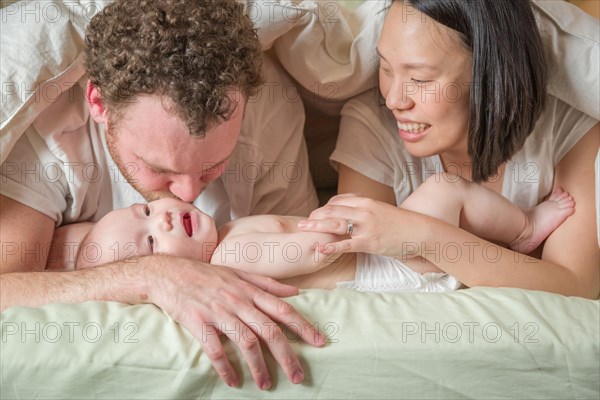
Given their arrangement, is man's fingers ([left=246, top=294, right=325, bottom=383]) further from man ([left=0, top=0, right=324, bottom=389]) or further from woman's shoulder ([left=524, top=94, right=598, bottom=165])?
woman's shoulder ([left=524, top=94, right=598, bottom=165])

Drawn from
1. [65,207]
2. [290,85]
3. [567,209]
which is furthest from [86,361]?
[567,209]

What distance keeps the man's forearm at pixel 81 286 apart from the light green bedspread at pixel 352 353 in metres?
0.04

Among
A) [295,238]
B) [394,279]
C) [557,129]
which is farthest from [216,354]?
[557,129]

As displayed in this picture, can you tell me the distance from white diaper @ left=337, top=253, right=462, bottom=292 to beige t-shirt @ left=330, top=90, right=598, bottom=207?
265 millimetres

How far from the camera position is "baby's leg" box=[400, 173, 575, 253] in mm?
1352

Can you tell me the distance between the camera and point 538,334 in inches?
42.9

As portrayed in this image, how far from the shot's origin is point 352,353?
1.05 metres

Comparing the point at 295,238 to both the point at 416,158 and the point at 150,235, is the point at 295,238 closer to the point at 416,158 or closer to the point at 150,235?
the point at 150,235

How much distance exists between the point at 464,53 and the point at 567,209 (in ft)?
1.20

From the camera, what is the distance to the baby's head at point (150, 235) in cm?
128

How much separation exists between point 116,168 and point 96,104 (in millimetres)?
196

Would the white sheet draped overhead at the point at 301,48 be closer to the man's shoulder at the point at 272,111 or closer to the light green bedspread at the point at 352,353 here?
the man's shoulder at the point at 272,111

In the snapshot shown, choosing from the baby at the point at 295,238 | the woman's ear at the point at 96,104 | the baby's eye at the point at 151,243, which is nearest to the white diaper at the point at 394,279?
the baby at the point at 295,238

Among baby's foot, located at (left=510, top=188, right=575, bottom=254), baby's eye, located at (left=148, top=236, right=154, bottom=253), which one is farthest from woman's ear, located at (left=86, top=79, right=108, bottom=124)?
baby's foot, located at (left=510, top=188, right=575, bottom=254)
